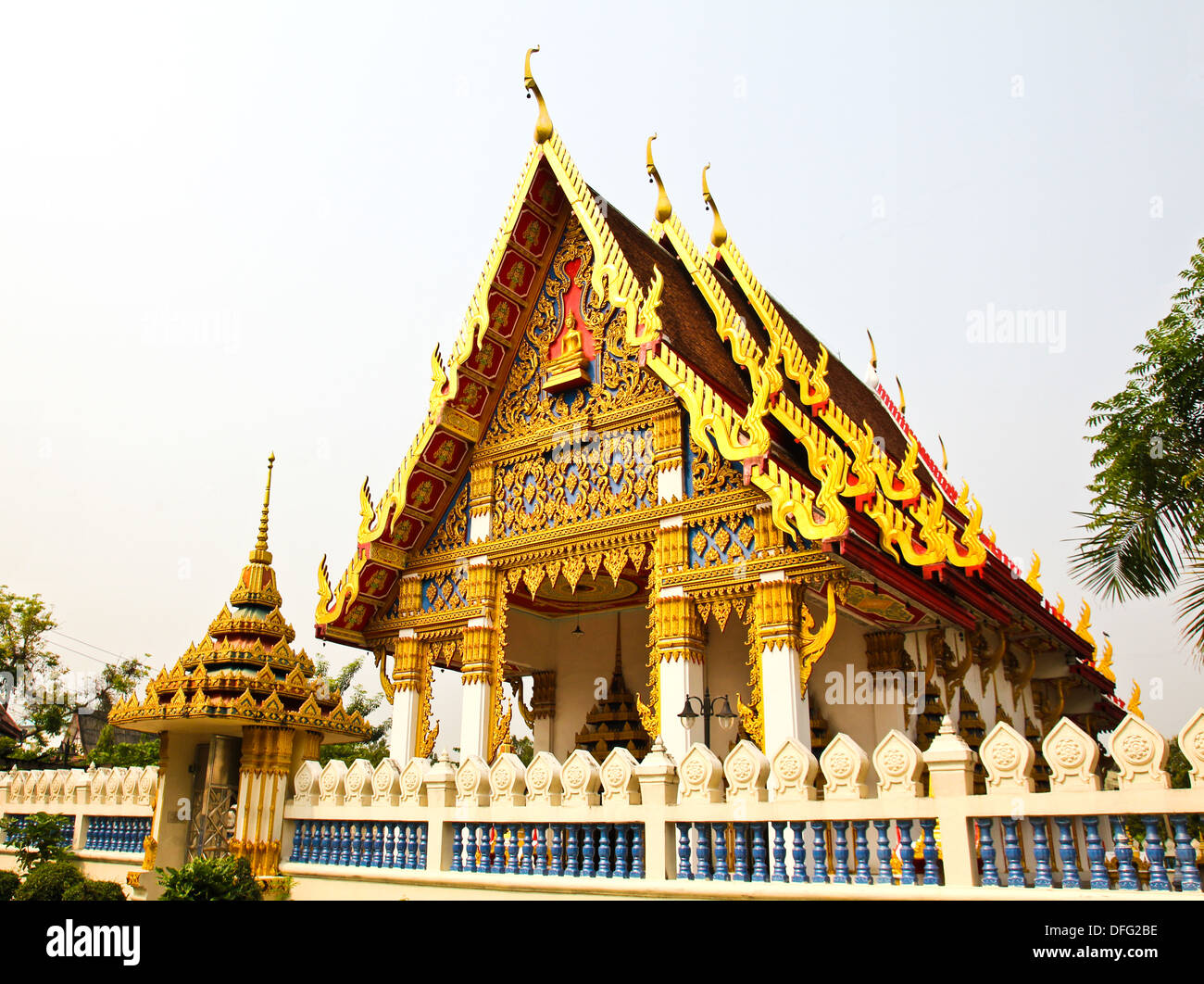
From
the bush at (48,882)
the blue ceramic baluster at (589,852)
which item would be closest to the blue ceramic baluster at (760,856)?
the blue ceramic baluster at (589,852)

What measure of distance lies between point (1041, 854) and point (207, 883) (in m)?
5.59

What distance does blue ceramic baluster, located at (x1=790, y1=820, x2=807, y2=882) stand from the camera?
19.7 feet

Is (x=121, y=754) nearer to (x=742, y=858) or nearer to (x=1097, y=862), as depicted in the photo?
(x=742, y=858)

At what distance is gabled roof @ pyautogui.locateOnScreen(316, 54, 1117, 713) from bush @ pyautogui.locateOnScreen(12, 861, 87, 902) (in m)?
3.49

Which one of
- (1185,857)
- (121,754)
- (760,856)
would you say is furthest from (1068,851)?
(121,754)

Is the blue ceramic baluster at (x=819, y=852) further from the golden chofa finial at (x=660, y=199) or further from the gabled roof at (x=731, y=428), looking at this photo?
the golden chofa finial at (x=660, y=199)

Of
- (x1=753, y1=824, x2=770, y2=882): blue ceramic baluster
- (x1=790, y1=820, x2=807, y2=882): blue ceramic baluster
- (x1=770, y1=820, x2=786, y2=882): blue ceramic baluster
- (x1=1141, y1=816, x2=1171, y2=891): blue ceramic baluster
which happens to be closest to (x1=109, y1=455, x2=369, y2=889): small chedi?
(x1=753, y1=824, x2=770, y2=882): blue ceramic baluster

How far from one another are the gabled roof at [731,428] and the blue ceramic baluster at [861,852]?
2.82 meters

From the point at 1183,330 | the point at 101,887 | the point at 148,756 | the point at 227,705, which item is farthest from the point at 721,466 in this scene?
the point at 148,756

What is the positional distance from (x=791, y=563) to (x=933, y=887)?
12.6 feet

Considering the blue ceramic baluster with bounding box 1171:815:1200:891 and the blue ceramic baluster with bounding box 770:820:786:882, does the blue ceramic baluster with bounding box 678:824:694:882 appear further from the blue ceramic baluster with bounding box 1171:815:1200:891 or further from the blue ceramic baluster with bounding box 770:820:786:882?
the blue ceramic baluster with bounding box 1171:815:1200:891

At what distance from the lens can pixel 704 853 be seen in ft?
21.4
